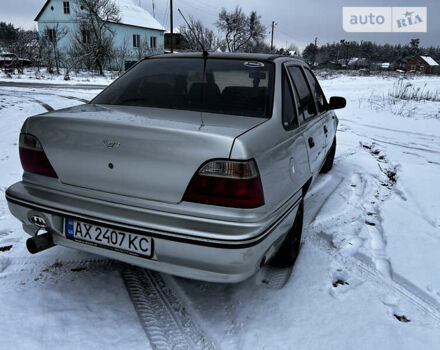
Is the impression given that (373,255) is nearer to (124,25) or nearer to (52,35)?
(52,35)

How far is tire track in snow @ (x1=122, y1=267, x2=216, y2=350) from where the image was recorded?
2078mm

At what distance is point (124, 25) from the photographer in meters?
41.0

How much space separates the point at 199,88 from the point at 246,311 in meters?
1.61

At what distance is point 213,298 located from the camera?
8.33 ft

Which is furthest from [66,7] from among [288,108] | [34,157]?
[288,108]

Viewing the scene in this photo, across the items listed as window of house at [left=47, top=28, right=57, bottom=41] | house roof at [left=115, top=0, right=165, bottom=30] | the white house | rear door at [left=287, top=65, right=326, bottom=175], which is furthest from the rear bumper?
house roof at [left=115, top=0, right=165, bottom=30]

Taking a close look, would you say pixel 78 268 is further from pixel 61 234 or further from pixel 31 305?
pixel 61 234

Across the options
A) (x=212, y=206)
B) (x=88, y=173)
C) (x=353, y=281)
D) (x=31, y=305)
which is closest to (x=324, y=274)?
(x=353, y=281)

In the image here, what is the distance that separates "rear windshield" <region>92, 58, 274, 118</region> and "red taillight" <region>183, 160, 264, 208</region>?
2.14 feet

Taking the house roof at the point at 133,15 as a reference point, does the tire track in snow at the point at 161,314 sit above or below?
below

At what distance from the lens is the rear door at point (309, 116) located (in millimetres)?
3130

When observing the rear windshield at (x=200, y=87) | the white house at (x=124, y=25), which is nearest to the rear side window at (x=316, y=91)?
the rear windshield at (x=200, y=87)

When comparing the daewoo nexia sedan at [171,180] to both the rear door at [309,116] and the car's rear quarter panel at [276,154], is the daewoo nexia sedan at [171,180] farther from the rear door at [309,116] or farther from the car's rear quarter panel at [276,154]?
the rear door at [309,116]

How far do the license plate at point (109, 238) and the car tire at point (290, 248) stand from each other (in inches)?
45.3
